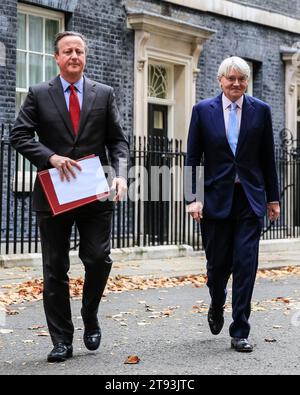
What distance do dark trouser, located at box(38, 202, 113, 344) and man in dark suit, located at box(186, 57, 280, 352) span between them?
77 centimetres

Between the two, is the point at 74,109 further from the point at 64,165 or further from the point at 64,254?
the point at 64,254

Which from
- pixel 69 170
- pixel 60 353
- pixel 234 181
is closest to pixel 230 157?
pixel 234 181

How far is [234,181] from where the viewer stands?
643 centimetres

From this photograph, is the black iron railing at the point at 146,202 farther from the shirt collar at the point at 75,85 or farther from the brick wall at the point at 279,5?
the shirt collar at the point at 75,85

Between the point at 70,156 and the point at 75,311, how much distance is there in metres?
2.92

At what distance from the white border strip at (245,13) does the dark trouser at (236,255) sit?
11.1 m

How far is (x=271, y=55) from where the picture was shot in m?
20.0

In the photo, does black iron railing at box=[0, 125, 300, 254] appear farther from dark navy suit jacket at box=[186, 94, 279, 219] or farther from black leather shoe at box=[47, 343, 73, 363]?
black leather shoe at box=[47, 343, 73, 363]

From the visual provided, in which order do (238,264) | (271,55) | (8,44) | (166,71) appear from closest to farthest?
(238,264) → (8,44) → (166,71) → (271,55)

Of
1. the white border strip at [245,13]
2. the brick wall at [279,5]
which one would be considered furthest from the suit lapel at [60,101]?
the brick wall at [279,5]

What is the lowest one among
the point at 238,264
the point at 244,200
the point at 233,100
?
the point at 238,264

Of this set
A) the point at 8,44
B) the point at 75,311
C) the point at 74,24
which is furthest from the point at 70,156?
the point at 74,24
